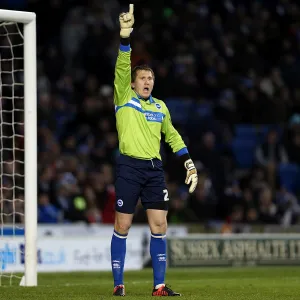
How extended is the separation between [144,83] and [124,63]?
0.38 meters

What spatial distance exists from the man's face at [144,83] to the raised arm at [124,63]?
142 millimetres

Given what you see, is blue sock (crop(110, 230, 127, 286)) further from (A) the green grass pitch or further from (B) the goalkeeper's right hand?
(B) the goalkeeper's right hand

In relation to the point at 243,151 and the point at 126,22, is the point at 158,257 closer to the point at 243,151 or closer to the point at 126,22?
the point at 126,22

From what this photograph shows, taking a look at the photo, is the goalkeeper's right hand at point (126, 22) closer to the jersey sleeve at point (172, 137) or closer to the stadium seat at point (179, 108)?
the jersey sleeve at point (172, 137)

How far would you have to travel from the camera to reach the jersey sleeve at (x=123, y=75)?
9.87 m

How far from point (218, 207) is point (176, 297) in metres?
11.5

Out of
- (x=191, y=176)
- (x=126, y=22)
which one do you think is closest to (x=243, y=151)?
(x=191, y=176)

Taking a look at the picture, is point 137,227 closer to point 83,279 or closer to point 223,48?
point 83,279

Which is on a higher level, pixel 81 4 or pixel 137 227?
pixel 81 4

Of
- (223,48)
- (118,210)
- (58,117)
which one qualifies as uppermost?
(223,48)

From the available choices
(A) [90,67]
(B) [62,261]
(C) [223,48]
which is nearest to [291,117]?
(C) [223,48]

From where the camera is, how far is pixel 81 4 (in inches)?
1011

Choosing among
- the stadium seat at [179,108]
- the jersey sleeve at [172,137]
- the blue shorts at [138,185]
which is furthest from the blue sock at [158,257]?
the stadium seat at [179,108]

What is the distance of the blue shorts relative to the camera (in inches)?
395
